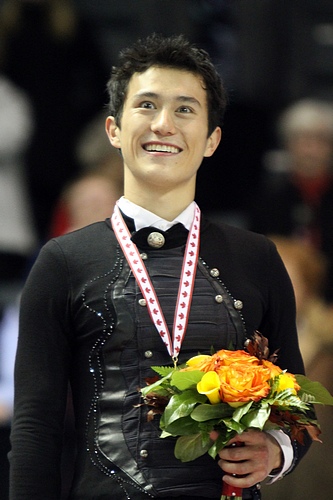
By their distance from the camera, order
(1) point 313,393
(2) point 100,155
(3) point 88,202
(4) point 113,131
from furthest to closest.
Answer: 1. (2) point 100,155
2. (3) point 88,202
3. (4) point 113,131
4. (1) point 313,393

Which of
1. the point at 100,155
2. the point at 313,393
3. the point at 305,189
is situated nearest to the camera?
the point at 313,393

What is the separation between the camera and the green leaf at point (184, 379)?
9.39 feet

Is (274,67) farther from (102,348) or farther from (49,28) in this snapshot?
(102,348)

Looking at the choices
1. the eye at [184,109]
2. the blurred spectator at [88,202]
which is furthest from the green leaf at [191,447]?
the blurred spectator at [88,202]

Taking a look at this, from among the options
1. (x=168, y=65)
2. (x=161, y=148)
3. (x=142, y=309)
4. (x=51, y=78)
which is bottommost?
(x=142, y=309)

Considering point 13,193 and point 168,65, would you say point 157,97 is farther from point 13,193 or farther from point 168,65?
point 13,193

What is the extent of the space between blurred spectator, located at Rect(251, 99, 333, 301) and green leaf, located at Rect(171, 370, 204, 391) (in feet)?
11.3

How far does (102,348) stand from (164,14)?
13.8ft

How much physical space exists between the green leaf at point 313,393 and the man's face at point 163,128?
0.63m

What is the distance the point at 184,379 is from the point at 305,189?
3625mm

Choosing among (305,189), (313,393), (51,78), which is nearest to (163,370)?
(313,393)

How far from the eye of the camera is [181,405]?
288cm

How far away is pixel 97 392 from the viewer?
304cm

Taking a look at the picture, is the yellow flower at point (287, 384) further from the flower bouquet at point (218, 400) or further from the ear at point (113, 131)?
the ear at point (113, 131)
